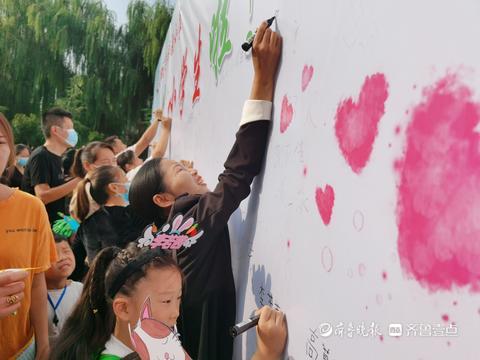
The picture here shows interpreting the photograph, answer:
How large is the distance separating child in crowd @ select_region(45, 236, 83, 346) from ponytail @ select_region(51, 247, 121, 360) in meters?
0.49

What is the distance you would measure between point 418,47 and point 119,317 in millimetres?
704

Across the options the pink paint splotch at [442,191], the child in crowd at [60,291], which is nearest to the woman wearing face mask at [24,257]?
the child in crowd at [60,291]

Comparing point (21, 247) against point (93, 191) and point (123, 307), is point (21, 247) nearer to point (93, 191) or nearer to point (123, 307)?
point (123, 307)

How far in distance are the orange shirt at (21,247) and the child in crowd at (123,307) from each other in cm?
23

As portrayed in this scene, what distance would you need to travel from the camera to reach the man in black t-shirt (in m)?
2.46

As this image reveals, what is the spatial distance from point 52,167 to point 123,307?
1.83 meters

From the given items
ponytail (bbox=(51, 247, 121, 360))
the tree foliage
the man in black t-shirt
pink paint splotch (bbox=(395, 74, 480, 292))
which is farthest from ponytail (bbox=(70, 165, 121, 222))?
the tree foliage

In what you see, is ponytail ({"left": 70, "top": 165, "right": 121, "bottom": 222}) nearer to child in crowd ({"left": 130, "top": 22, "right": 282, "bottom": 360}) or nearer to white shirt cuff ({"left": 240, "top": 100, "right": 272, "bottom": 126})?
child in crowd ({"left": 130, "top": 22, "right": 282, "bottom": 360})

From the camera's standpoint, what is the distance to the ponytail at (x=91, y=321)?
0.97 m

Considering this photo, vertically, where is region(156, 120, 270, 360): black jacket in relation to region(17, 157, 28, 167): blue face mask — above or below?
above

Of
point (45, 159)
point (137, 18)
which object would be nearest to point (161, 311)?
point (45, 159)

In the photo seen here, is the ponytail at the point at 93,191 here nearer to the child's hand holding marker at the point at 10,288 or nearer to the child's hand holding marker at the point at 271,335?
the child's hand holding marker at the point at 10,288

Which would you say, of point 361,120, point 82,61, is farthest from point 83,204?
point 82,61

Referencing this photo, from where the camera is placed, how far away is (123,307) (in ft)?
2.96
